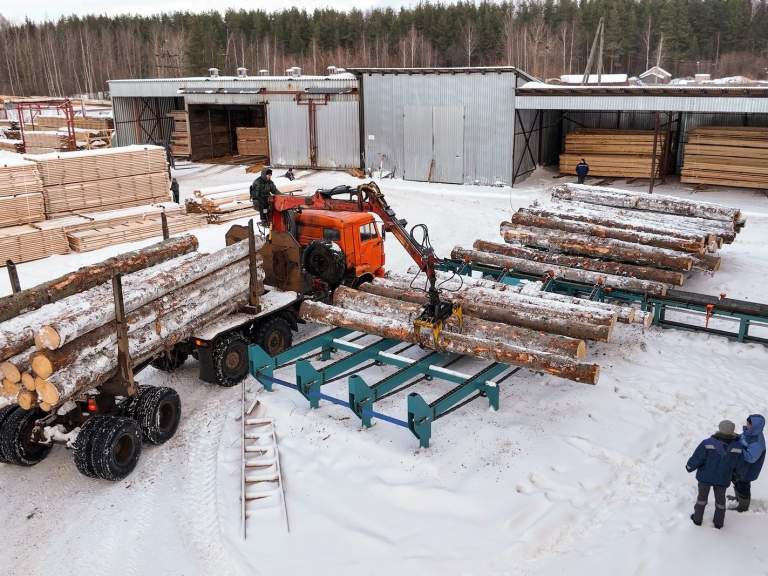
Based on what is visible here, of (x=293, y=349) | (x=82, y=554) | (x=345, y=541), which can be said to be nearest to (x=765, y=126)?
(x=293, y=349)

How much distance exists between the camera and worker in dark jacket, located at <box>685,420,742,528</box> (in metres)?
6.76

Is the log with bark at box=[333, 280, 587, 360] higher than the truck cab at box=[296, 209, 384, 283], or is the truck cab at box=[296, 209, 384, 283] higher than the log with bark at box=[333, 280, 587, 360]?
the truck cab at box=[296, 209, 384, 283]

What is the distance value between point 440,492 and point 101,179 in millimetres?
16650

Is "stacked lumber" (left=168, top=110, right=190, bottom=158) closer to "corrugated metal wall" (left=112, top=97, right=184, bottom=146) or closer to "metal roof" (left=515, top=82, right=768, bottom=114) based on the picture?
"corrugated metal wall" (left=112, top=97, right=184, bottom=146)

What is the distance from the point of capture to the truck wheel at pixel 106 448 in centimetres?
798

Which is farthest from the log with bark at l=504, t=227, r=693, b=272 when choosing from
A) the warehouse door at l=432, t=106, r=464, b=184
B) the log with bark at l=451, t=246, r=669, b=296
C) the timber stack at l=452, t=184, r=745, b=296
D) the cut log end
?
the warehouse door at l=432, t=106, r=464, b=184

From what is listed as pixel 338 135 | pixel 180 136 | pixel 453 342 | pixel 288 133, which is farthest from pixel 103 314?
pixel 180 136

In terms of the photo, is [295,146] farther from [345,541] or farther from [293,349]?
[345,541]

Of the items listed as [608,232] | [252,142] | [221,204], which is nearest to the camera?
[608,232]

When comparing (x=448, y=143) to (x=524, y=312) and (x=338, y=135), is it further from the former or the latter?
(x=524, y=312)

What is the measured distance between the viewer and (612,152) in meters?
26.4

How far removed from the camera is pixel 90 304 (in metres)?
8.39

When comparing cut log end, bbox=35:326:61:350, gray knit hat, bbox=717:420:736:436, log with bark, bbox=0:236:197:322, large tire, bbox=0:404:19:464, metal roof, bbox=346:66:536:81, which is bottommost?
large tire, bbox=0:404:19:464

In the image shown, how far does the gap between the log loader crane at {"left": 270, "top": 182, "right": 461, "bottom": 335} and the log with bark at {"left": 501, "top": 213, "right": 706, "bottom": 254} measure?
4.07 meters
